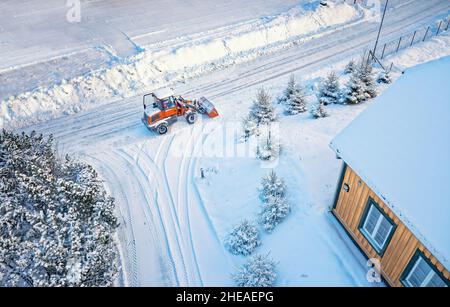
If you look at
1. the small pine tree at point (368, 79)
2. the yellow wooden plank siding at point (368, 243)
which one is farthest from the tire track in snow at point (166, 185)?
the small pine tree at point (368, 79)

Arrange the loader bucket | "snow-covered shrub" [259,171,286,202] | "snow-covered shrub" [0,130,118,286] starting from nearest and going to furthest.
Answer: "snow-covered shrub" [0,130,118,286], "snow-covered shrub" [259,171,286,202], the loader bucket

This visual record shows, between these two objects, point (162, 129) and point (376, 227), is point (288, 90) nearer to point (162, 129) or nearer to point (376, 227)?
point (162, 129)

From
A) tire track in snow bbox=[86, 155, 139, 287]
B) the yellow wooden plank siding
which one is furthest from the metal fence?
tire track in snow bbox=[86, 155, 139, 287]

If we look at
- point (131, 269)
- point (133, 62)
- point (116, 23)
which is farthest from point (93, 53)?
point (131, 269)

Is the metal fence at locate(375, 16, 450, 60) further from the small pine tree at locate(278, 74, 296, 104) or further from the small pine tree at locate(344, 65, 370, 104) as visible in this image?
the small pine tree at locate(278, 74, 296, 104)

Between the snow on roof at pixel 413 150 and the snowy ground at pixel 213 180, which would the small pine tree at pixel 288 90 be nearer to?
the snowy ground at pixel 213 180

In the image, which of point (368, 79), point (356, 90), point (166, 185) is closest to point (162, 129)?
point (166, 185)
